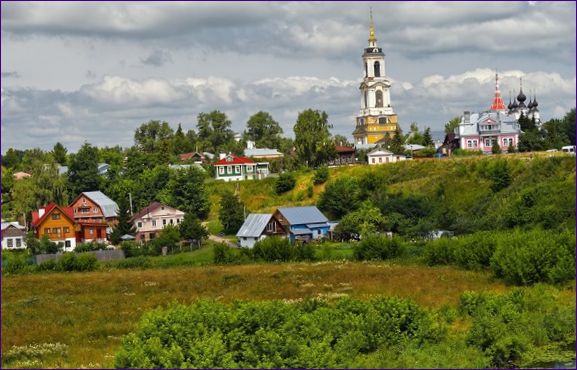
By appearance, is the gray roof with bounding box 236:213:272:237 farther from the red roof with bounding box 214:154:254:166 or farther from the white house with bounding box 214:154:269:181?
the red roof with bounding box 214:154:254:166

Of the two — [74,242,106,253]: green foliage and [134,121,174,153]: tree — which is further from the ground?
[134,121,174,153]: tree

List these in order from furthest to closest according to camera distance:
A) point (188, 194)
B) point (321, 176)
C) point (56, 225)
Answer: point (321, 176) < point (188, 194) < point (56, 225)

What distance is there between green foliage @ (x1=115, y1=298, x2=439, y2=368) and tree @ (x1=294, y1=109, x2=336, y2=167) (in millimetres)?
69514

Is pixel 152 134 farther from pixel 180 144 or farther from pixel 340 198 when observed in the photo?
pixel 340 198

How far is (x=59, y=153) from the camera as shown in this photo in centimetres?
11975

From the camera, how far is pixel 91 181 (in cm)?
9231

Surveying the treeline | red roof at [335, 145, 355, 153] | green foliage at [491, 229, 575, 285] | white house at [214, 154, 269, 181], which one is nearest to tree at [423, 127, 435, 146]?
red roof at [335, 145, 355, 153]

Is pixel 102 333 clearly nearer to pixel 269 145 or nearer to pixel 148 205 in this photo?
pixel 148 205

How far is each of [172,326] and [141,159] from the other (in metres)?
74.1

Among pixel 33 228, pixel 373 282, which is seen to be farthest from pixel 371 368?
pixel 33 228

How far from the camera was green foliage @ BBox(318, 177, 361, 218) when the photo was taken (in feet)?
247

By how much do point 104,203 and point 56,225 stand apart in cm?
793

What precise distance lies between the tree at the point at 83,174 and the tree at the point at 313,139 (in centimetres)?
2364

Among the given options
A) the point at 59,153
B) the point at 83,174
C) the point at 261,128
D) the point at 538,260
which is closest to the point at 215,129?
the point at 261,128
